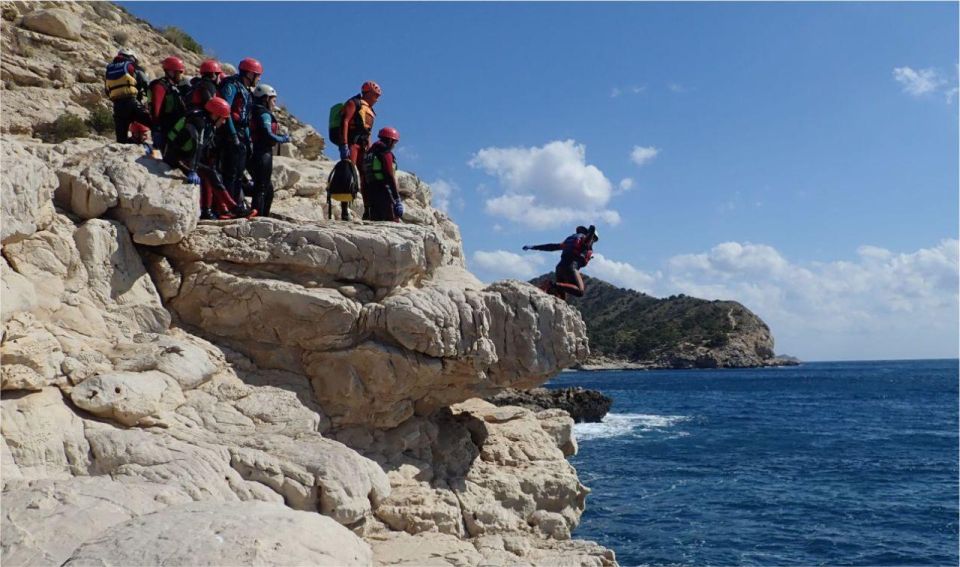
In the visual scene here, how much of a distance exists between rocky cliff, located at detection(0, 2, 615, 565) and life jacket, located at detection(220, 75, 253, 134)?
1.70 m

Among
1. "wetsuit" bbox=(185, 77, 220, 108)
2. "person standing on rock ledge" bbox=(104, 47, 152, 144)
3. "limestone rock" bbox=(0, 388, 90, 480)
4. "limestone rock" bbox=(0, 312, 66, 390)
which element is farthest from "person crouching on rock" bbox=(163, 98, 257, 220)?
"limestone rock" bbox=(0, 388, 90, 480)

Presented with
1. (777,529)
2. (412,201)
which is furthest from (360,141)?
(777,529)

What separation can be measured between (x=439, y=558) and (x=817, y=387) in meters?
97.5

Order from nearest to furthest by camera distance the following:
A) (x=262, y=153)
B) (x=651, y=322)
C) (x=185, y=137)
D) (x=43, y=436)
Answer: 1. (x=43, y=436)
2. (x=185, y=137)
3. (x=262, y=153)
4. (x=651, y=322)

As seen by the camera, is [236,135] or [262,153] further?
[262,153]

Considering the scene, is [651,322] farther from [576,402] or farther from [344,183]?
[344,183]

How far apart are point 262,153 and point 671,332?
145m

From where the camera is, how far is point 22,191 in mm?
7910

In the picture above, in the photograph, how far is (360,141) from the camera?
12820 mm

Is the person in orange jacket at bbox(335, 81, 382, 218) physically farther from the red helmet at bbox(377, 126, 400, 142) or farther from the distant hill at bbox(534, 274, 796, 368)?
the distant hill at bbox(534, 274, 796, 368)

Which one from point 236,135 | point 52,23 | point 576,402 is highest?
point 52,23

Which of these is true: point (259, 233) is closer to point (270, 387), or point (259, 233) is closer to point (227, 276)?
point (227, 276)

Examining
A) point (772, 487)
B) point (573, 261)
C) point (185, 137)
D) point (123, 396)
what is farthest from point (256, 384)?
point (772, 487)

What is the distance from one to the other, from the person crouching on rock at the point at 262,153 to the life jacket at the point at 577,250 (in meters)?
5.25
